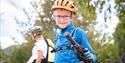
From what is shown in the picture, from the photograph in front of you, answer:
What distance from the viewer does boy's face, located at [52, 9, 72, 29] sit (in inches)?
222

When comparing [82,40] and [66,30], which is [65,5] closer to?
[66,30]

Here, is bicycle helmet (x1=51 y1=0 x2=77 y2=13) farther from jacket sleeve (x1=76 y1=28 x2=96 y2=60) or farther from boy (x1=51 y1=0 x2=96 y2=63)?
jacket sleeve (x1=76 y1=28 x2=96 y2=60)

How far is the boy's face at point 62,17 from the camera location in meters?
5.64

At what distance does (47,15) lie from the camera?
35.2m

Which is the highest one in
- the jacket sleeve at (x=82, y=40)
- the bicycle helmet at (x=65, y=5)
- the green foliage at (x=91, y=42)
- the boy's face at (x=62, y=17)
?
the bicycle helmet at (x=65, y=5)


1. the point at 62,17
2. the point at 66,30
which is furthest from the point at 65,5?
the point at 66,30

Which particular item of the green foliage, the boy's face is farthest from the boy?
the green foliage

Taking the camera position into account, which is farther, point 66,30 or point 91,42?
point 91,42

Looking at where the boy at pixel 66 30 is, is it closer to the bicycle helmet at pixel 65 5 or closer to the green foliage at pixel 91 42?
the bicycle helmet at pixel 65 5

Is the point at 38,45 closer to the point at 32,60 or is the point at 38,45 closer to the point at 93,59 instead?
the point at 32,60

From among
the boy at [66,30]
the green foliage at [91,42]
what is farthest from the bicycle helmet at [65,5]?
the green foliage at [91,42]

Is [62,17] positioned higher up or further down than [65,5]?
further down

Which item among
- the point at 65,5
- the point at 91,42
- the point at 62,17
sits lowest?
the point at 91,42

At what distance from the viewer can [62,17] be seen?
5.65 metres
